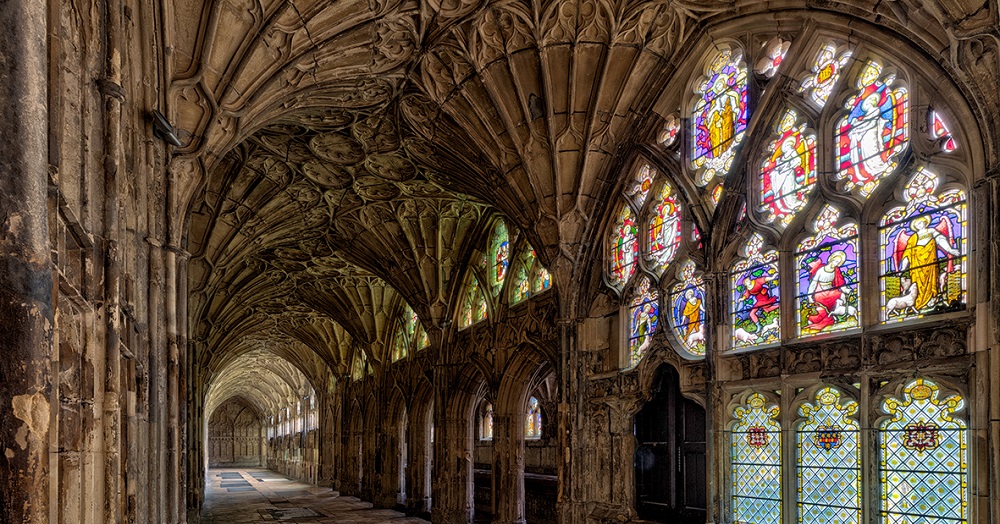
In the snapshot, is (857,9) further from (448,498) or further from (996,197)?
(448,498)

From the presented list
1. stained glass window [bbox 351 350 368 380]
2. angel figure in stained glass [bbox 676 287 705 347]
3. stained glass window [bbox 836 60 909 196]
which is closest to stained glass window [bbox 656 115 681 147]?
angel figure in stained glass [bbox 676 287 705 347]

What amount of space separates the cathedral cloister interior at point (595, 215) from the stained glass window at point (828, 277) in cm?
3

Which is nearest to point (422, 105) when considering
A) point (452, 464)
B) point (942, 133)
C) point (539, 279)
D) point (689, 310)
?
point (539, 279)

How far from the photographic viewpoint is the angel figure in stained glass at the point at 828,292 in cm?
848

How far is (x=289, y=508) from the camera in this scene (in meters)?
24.9

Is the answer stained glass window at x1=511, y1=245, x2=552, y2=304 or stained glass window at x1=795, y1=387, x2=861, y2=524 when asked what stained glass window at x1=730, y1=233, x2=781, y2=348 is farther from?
stained glass window at x1=511, y1=245, x2=552, y2=304

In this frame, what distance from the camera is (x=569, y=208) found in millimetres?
13039

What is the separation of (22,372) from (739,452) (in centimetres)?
832

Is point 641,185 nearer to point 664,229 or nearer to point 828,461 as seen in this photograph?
point 664,229

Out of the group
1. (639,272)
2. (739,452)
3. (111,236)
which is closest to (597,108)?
(639,272)

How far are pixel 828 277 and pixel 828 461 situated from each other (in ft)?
6.43

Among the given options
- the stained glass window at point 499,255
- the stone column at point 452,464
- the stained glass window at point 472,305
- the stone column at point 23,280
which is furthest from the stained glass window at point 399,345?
the stone column at point 23,280

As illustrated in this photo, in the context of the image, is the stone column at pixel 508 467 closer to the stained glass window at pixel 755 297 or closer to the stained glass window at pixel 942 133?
the stained glass window at pixel 755 297

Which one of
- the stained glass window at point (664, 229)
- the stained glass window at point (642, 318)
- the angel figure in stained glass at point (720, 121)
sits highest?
the angel figure in stained glass at point (720, 121)
